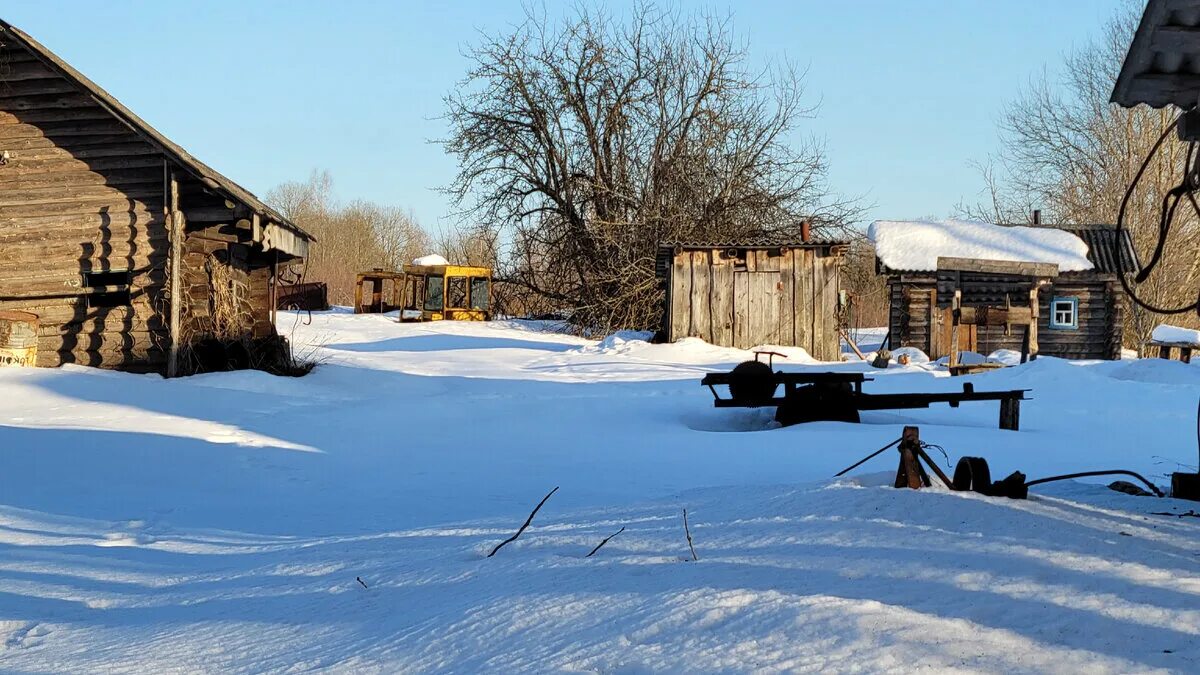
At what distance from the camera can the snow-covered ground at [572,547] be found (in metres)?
3.57

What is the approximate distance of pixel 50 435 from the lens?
37.6ft

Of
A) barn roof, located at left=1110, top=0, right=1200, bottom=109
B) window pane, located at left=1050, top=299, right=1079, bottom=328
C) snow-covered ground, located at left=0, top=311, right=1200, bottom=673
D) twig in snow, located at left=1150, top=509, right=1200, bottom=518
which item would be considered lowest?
snow-covered ground, located at left=0, top=311, right=1200, bottom=673

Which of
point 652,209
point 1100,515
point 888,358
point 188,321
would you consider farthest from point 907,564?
point 652,209

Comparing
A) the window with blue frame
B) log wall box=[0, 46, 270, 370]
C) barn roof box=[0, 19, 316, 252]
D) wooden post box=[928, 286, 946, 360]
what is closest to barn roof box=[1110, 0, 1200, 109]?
barn roof box=[0, 19, 316, 252]

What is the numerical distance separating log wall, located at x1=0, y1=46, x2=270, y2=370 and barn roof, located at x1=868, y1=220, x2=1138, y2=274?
18.8 metres

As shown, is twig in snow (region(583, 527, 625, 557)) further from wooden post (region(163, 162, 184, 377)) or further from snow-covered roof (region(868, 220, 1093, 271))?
snow-covered roof (region(868, 220, 1093, 271))

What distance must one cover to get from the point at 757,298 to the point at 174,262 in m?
13.6

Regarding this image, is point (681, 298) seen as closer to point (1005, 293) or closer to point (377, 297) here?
point (1005, 293)

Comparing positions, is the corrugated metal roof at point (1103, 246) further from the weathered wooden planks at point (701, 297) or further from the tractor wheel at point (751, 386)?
the tractor wheel at point (751, 386)

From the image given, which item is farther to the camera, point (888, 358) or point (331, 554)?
point (888, 358)

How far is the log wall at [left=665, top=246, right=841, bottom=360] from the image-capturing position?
25.1 meters

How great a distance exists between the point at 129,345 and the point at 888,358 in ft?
49.6

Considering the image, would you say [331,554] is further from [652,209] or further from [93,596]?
[652,209]

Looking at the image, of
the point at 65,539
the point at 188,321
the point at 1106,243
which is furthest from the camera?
the point at 1106,243
